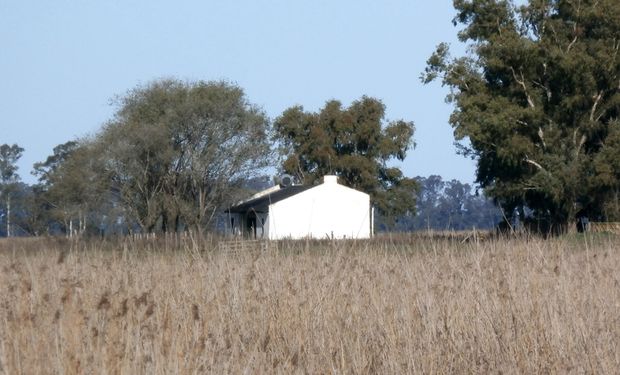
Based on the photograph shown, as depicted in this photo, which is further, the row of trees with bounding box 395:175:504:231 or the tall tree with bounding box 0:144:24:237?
the tall tree with bounding box 0:144:24:237

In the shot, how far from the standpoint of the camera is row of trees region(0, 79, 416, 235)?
6638cm

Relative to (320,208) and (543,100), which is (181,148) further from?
(543,100)

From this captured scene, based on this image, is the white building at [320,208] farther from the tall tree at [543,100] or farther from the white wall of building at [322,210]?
the tall tree at [543,100]

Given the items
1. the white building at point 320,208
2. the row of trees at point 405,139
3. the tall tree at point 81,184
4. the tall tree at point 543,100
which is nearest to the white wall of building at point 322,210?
the white building at point 320,208

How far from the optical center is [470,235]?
11.9 metres

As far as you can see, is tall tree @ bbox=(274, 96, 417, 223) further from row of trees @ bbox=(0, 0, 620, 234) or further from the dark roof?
the dark roof

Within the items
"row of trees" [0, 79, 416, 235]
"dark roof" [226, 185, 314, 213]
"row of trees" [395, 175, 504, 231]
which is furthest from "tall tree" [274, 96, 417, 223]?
"row of trees" [395, 175, 504, 231]

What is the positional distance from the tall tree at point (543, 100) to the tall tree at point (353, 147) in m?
29.6

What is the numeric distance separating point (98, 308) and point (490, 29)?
4469cm

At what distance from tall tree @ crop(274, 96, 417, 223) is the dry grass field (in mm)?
67800

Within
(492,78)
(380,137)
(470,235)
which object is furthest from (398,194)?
(470,235)

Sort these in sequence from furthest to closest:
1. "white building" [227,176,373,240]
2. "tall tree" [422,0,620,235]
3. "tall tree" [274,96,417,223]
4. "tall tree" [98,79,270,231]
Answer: "tall tree" [274,96,417,223] → "tall tree" [98,79,270,231] → "white building" [227,176,373,240] → "tall tree" [422,0,620,235]

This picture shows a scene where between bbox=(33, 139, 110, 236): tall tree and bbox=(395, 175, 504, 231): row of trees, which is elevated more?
bbox=(33, 139, 110, 236): tall tree

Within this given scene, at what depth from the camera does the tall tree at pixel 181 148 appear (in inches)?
2685
